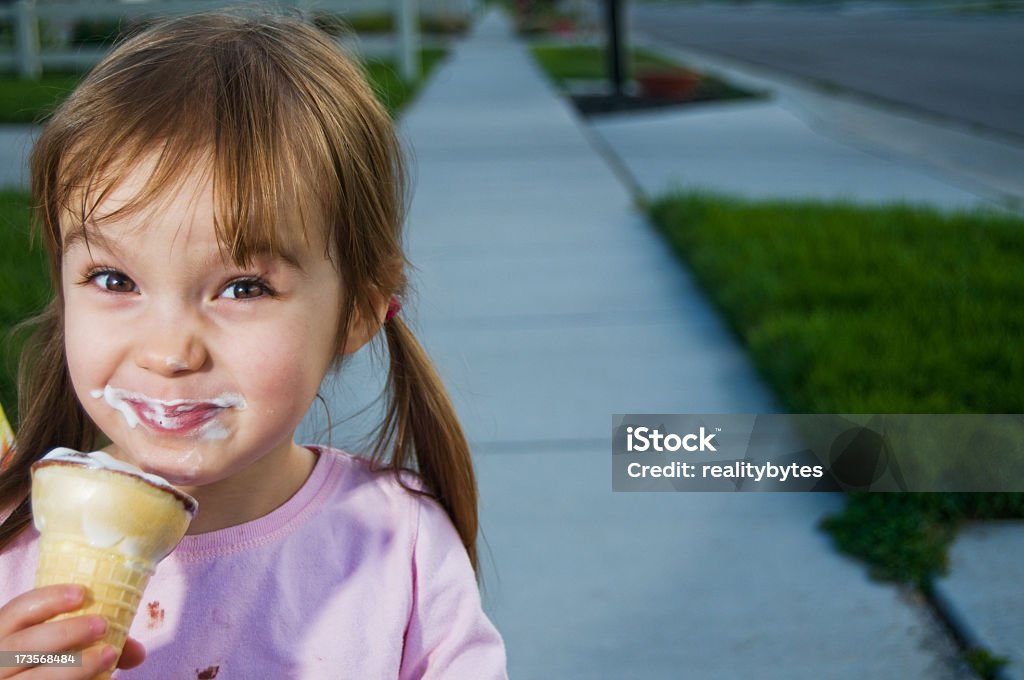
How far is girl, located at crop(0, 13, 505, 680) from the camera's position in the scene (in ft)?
4.70

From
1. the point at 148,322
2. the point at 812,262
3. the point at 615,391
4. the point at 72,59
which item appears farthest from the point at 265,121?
the point at 72,59

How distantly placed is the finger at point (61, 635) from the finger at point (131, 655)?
15 centimetres

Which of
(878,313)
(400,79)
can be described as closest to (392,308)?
(878,313)

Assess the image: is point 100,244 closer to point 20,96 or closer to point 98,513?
point 98,513

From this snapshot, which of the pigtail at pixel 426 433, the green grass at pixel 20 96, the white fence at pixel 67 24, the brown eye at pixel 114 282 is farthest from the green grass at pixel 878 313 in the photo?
the white fence at pixel 67 24

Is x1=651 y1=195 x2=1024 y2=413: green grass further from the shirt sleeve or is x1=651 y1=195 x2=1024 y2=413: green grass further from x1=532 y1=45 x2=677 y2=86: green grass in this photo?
x1=532 y1=45 x2=677 y2=86: green grass

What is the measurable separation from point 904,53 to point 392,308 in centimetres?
1772

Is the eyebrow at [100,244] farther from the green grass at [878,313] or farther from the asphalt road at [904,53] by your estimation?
the asphalt road at [904,53]

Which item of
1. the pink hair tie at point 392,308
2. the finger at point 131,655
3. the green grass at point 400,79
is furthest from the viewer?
the green grass at point 400,79

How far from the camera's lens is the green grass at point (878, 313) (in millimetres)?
2975

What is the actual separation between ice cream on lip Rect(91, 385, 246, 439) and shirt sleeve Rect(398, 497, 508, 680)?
1.32ft

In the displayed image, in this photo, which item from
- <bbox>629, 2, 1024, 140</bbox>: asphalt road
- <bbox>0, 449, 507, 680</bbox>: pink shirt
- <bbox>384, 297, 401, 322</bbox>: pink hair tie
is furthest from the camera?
<bbox>629, 2, 1024, 140</bbox>: asphalt road

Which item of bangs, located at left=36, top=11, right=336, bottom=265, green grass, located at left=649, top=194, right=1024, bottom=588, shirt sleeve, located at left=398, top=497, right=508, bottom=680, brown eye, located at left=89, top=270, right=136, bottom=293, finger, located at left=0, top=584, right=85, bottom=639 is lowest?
green grass, located at left=649, top=194, right=1024, bottom=588

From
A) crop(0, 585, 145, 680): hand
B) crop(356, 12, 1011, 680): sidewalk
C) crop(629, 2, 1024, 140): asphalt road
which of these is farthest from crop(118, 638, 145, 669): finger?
crop(629, 2, 1024, 140): asphalt road
